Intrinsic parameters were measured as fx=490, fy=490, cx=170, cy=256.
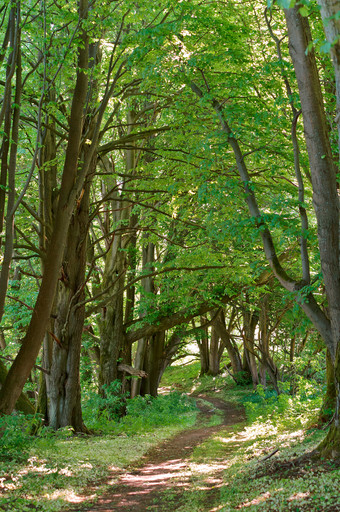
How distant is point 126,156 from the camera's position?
16.7m

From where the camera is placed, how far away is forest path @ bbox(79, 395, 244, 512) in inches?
248

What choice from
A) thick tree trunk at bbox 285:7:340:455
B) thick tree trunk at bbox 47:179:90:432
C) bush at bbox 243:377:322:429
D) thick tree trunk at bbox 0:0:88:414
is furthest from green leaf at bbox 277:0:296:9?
thick tree trunk at bbox 47:179:90:432

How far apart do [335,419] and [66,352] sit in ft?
23.9

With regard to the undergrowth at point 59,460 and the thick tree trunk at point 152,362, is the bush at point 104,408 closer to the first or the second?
the undergrowth at point 59,460

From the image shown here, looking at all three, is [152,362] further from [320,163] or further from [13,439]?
[320,163]

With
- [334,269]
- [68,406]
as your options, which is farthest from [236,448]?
[334,269]

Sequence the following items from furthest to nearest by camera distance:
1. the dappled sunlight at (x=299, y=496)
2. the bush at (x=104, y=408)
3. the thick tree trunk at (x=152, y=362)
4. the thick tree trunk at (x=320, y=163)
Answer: the thick tree trunk at (x=152, y=362) < the bush at (x=104, y=408) < the thick tree trunk at (x=320, y=163) < the dappled sunlight at (x=299, y=496)

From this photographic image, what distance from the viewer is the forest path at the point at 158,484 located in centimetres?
630

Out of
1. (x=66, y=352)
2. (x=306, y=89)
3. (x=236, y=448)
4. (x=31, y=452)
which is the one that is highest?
(x=306, y=89)

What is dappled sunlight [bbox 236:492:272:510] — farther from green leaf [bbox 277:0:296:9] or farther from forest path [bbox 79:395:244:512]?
green leaf [bbox 277:0:296:9]

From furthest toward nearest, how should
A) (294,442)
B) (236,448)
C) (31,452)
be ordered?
(236,448), (294,442), (31,452)

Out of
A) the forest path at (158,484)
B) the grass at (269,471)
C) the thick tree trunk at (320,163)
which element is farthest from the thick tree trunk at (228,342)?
the thick tree trunk at (320,163)

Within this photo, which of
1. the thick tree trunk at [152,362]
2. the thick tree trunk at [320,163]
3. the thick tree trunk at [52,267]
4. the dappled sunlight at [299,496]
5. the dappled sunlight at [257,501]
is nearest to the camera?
the dappled sunlight at [299,496]

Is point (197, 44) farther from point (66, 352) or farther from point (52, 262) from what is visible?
point (66, 352)
